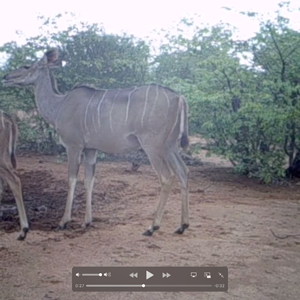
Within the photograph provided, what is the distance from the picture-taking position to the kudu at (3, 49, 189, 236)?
7.06 feet

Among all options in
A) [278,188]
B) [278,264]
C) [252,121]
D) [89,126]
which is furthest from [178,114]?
[278,188]

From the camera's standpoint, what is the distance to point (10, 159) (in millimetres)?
2109

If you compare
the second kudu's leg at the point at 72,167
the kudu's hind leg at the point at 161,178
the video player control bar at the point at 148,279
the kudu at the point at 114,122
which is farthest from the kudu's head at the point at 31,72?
the video player control bar at the point at 148,279

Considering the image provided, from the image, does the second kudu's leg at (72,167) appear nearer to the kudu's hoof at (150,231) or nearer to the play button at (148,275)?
the kudu's hoof at (150,231)

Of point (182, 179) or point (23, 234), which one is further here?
point (182, 179)

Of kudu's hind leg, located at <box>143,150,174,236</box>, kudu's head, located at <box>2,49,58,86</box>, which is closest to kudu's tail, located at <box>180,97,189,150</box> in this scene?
kudu's hind leg, located at <box>143,150,174,236</box>

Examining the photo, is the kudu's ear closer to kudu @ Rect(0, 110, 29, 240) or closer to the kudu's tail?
kudu @ Rect(0, 110, 29, 240)

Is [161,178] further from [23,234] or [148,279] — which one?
[148,279]

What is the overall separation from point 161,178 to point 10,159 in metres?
0.65

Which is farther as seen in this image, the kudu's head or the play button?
the kudu's head

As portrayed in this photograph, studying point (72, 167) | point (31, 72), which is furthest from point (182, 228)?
point (31, 72)

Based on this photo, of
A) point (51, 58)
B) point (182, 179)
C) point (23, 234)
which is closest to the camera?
point (23, 234)

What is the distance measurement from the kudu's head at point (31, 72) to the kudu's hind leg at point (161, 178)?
1.87 feet

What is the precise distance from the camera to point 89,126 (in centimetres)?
229
